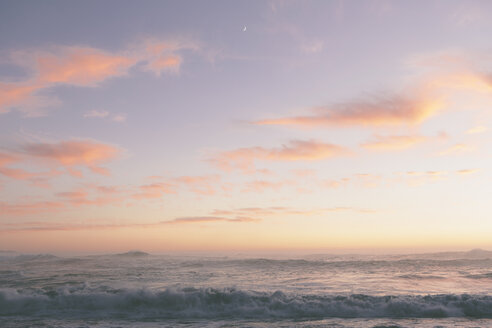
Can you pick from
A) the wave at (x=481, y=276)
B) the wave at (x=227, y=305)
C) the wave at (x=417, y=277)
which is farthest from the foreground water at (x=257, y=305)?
the wave at (x=481, y=276)

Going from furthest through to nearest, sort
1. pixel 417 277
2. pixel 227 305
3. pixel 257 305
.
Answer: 1. pixel 417 277
2. pixel 227 305
3. pixel 257 305

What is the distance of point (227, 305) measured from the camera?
1424 cm

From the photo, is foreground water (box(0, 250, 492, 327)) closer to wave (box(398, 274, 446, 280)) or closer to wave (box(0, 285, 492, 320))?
wave (box(0, 285, 492, 320))

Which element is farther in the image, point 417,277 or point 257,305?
point 417,277

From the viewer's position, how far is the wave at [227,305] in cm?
1284

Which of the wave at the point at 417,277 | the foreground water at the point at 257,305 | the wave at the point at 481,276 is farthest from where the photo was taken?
the wave at the point at 481,276

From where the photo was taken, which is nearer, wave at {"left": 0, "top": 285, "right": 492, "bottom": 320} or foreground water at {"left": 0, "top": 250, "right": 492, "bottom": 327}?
foreground water at {"left": 0, "top": 250, "right": 492, "bottom": 327}

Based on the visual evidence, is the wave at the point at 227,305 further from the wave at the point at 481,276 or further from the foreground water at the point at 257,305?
the wave at the point at 481,276

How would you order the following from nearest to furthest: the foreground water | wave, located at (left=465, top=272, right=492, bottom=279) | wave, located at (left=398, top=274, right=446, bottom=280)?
the foreground water
wave, located at (left=398, top=274, right=446, bottom=280)
wave, located at (left=465, top=272, right=492, bottom=279)

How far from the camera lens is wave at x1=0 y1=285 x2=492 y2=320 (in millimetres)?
12844

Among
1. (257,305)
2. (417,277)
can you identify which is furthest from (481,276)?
(257,305)

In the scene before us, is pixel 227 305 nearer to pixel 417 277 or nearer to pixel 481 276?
pixel 417 277

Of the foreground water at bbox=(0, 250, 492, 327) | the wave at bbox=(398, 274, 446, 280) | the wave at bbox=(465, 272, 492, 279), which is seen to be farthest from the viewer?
the wave at bbox=(465, 272, 492, 279)

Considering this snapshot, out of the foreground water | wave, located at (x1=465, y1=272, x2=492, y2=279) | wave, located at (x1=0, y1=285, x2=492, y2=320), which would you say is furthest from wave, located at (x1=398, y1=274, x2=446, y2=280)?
wave, located at (x1=0, y1=285, x2=492, y2=320)
